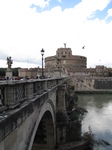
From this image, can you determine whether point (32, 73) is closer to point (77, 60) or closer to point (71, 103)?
point (77, 60)

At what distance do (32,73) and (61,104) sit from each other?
2215 inches

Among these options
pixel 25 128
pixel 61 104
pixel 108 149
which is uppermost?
pixel 25 128

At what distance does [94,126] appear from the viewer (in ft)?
58.2

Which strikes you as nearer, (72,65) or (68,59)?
(72,65)

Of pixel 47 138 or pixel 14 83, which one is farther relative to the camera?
pixel 47 138

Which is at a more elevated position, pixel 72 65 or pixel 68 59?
pixel 68 59

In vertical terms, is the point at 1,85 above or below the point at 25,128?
above

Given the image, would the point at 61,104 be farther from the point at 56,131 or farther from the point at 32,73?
the point at 32,73

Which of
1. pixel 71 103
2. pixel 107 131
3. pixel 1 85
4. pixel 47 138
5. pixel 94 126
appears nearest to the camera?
pixel 1 85

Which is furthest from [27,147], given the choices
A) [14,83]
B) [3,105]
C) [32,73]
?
[32,73]

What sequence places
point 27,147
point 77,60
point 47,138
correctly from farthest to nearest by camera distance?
point 77,60 → point 47,138 → point 27,147

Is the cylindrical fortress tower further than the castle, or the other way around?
the cylindrical fortress tower

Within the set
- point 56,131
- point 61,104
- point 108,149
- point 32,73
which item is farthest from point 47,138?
point 32,73

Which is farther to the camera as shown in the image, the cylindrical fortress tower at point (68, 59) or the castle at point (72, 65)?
the cylindrical fortress tower at point (68, 59)
